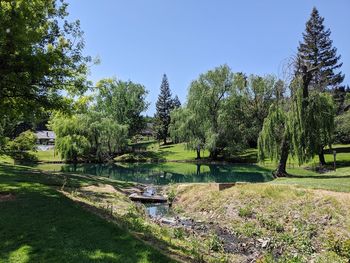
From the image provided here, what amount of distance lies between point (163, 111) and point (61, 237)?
68315 mm

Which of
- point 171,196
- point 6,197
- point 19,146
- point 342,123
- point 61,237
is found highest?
point 342,123

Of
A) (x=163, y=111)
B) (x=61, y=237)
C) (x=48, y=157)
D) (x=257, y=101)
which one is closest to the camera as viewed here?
(x=61, y=237)

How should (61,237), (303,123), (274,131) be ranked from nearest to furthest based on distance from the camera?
(61,237)
(303,123)
(274,131)

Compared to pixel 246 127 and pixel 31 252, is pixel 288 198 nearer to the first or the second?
pixel 31 252

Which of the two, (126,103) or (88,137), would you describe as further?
(126,103)

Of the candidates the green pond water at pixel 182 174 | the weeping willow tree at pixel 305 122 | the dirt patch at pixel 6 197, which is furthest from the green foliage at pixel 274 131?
the dirt patch at pixel 6 197

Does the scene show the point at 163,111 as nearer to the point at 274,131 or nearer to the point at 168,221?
the point at 274,131

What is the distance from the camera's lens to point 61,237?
23.8ft

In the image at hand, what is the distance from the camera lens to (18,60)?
10.6m

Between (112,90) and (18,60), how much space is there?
54.7 meters

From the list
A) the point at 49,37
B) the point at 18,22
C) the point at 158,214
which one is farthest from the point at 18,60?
the point at 158,214

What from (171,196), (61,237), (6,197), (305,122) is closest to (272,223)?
(171,196)

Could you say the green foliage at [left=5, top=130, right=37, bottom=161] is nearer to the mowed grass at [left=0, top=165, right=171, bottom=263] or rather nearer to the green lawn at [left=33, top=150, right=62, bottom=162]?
the mowed grass at [left=0, top=165, right=171, bottom=263]

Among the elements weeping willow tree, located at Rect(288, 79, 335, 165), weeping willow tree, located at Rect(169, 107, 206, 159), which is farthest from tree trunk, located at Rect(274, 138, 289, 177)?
weeping willow tree, located at Rect(169, 107, 206, 159)
